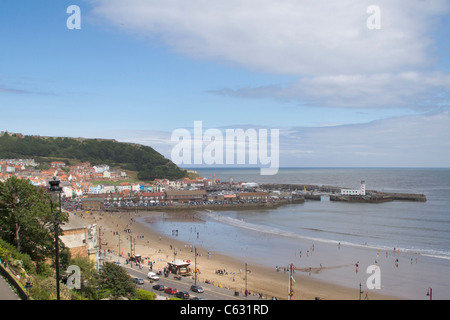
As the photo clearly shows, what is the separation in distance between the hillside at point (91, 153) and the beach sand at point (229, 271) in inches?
2642

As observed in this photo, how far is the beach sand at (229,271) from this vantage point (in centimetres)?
2019

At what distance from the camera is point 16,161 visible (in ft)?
326

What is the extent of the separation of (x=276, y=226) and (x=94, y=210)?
29894 millimetres

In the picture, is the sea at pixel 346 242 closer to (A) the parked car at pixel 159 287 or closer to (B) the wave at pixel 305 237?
(B) the wave at pixel 305 237

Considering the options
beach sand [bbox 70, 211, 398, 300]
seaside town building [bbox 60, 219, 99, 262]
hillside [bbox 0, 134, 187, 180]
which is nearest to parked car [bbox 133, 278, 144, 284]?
seaside town building [bbox 60, 219, 99, 262]

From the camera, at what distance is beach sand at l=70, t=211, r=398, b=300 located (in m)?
20.2

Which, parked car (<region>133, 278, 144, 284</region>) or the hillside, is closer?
parked car (<region>133, 278, 144, 284</region>)

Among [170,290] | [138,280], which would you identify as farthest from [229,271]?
[170,290]

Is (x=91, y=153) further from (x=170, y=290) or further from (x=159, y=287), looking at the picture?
(x=170, y=290)

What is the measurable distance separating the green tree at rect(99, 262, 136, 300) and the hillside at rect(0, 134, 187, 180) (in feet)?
287

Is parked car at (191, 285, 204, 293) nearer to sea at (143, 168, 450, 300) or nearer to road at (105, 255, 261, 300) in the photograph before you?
road at (105, 255, 261, 300)

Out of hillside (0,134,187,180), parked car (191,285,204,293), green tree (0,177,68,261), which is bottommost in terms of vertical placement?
parked car (191,285,204,293)
